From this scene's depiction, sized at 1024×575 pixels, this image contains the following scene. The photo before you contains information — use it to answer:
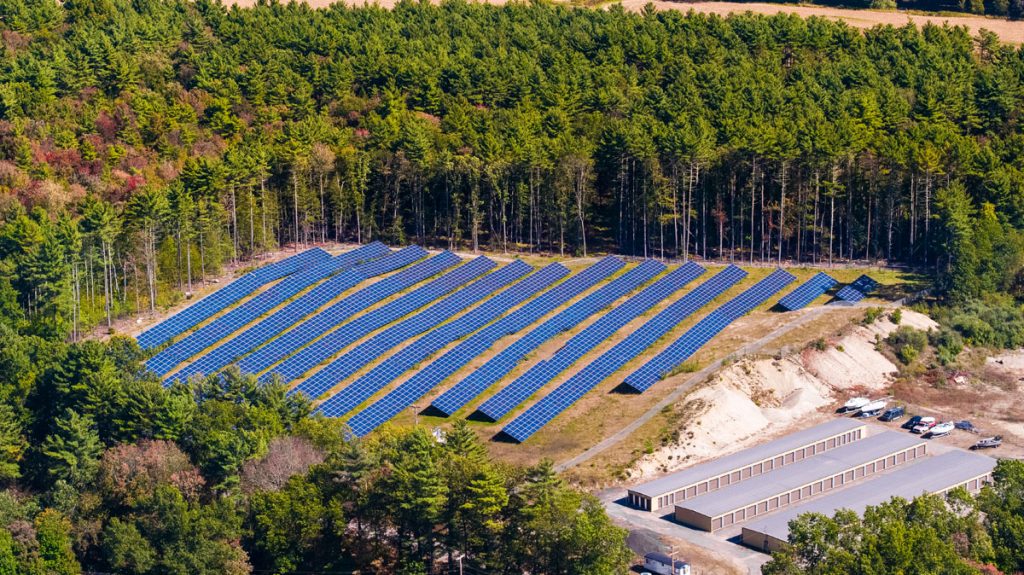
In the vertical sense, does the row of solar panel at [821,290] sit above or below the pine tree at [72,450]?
above

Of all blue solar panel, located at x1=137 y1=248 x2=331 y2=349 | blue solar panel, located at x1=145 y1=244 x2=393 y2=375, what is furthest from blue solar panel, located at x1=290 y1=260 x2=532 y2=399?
blue solar panel, located at x1=137 y1=248 x2=331 y2=349

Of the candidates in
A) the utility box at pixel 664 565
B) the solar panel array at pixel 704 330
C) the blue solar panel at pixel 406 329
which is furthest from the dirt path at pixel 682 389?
the blue solar panel at pixel 406 329

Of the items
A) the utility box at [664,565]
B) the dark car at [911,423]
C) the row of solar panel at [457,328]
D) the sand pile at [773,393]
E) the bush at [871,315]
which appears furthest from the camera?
the bush at [871,315]

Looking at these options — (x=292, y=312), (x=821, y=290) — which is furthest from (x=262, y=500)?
(x=821, y=290)

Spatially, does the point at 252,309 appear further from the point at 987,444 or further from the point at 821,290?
the point at 987,444

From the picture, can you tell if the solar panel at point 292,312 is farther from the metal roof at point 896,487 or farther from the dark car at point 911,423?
the dark car at point 911,423

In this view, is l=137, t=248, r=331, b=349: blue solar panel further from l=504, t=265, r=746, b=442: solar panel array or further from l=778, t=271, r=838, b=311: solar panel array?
l=778, t=271, r=838, b=311: solar panel array
